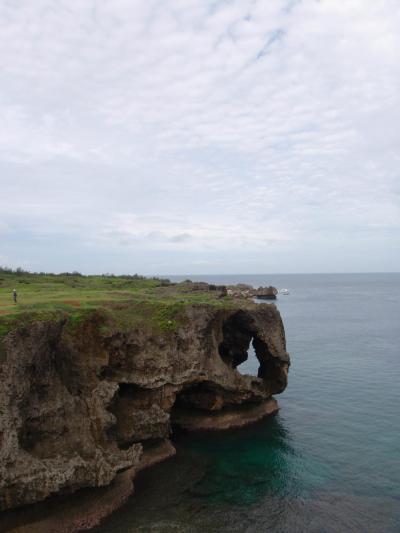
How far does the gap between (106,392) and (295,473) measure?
13.0 metres

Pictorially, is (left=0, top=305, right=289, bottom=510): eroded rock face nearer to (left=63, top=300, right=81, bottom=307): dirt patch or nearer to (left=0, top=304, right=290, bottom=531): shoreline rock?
(left=0, top=304, right=290, bottom=531): shoreline rock

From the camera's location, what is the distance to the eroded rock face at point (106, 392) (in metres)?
21.7

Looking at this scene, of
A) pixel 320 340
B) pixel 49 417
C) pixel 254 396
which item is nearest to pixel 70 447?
pixel 49 417

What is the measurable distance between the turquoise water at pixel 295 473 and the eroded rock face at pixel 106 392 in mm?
2434

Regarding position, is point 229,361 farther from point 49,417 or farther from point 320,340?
point 320,340

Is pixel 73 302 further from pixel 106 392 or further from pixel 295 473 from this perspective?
pixel 295 473

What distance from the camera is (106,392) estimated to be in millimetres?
26438

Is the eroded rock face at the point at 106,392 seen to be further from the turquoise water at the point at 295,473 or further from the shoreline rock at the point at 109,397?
the turquoise water at the point at 295,473

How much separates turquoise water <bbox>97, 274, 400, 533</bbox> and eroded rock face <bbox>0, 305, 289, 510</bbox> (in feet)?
7.98

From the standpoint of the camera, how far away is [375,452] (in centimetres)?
3086

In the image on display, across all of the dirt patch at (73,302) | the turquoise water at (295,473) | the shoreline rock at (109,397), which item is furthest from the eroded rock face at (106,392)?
the dirt patch at (73,302)

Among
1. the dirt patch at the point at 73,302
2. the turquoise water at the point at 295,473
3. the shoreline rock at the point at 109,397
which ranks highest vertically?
the dirt patch at the point at 73,302

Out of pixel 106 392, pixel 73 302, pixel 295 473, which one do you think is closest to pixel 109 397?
pixel 106 392

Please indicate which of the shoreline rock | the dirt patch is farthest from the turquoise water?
the dirt patch
